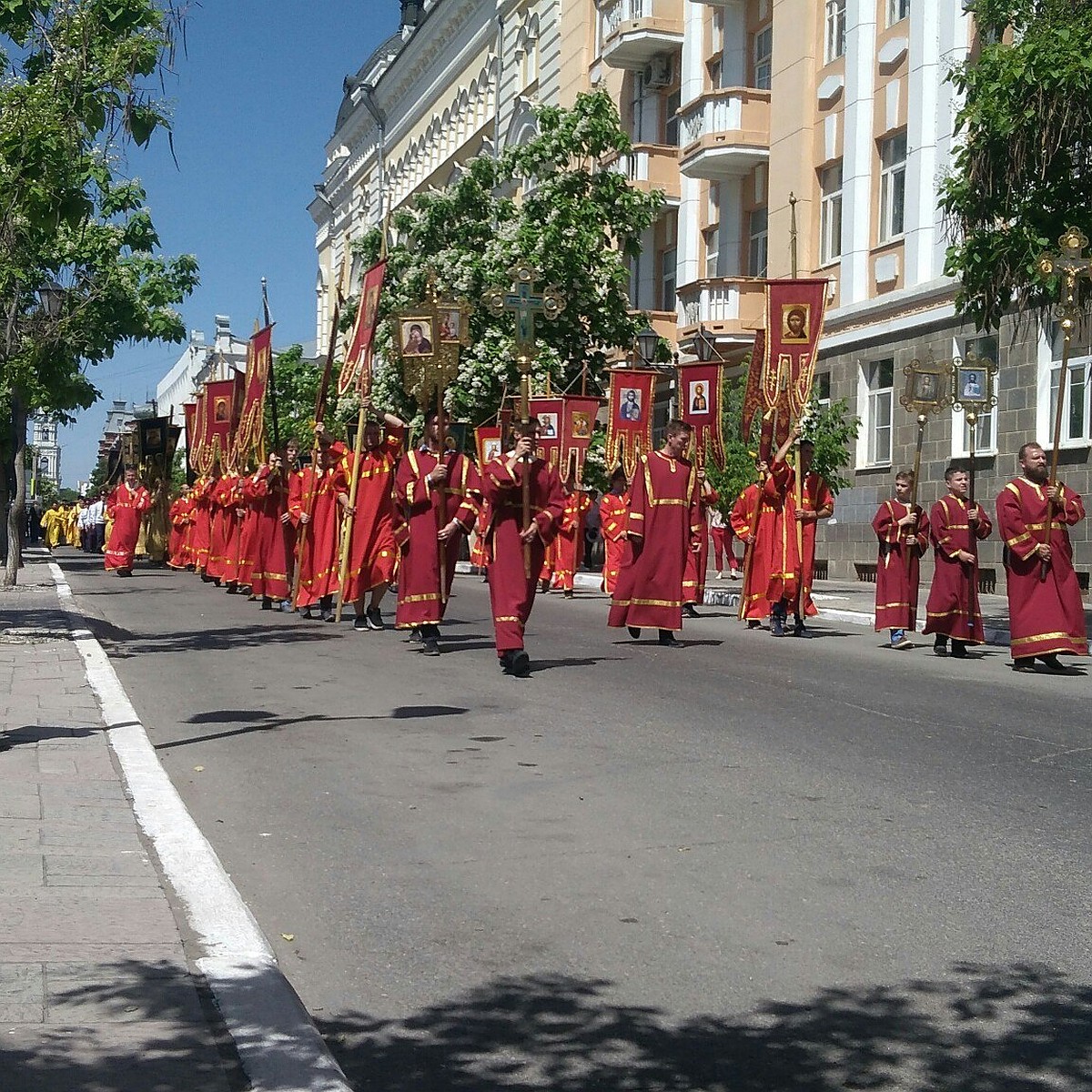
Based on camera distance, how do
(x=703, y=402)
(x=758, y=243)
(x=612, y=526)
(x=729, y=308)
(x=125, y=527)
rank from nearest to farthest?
(x=703, y=402) → (x=612, y=526) → (x=729, y=308) → (x=125, y=527) → (x=758, y=243)

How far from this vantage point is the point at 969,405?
19.3 meters

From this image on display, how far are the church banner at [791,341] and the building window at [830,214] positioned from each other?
1286cm

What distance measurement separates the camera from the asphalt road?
170 inches

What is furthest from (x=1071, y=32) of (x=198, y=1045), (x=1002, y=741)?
(x=198, y=1045)

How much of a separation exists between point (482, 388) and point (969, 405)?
1723 cm

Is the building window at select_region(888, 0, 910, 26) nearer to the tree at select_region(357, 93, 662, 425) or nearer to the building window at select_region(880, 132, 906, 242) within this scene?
the building window at select_region(880, 132, 906, 242)

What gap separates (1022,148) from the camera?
16969 millimetres

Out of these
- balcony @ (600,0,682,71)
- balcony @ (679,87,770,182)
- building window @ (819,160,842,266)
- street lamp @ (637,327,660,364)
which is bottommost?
street lamp @ (637,327,660,364)

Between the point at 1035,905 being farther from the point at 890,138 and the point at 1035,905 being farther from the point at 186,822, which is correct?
the point at 890,138

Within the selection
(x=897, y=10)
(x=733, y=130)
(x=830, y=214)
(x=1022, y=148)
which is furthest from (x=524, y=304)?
(x=733, y=130)

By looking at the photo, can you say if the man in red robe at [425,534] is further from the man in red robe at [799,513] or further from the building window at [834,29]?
the building window at [834,29]

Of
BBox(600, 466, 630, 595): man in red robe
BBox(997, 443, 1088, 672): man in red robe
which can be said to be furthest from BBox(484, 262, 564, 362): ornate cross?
BBox(600, 466, 630, 595): man in red robe

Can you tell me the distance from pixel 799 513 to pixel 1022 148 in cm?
426

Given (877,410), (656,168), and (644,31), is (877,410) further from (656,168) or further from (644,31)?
(644,31)
